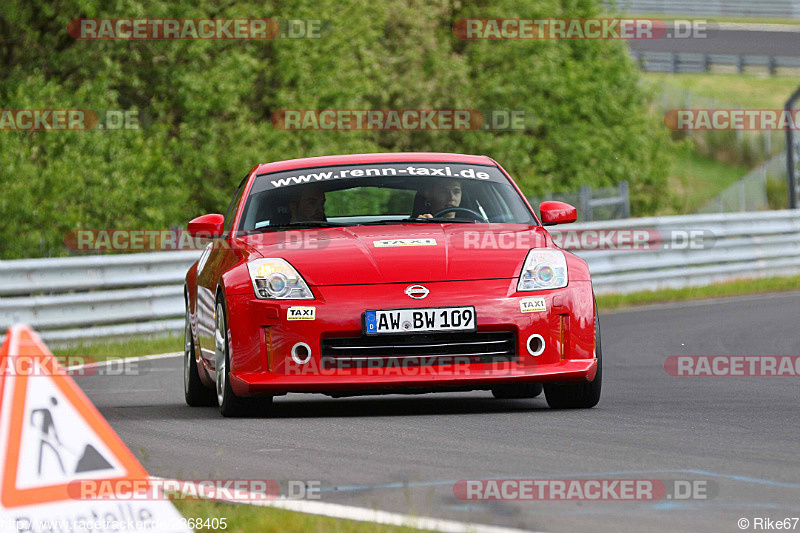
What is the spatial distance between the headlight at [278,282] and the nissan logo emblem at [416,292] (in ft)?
1.70

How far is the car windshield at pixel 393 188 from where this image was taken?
920cm

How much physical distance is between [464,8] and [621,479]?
3049 cm

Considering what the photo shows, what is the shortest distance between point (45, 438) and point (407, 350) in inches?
144

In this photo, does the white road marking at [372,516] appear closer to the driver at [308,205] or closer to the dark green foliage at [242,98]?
the driver at [308,205]

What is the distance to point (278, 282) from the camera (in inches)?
317

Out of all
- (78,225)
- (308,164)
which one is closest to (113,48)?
(78,225)

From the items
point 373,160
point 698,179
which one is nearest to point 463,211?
point 373,160

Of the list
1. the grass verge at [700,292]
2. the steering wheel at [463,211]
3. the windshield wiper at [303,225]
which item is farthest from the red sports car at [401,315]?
the grass verge at [700,292]

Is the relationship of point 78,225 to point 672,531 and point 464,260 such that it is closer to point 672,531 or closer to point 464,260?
point 464,260

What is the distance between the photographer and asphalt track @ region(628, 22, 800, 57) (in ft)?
201

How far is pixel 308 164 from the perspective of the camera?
965cm

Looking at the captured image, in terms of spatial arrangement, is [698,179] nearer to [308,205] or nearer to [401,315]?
[308,205]

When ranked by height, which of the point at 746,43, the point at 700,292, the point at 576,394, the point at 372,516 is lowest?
the point at 700,292

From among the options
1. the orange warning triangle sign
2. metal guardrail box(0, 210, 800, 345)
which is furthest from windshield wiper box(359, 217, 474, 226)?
metal guardrail box(0, 210, 800, 345)
